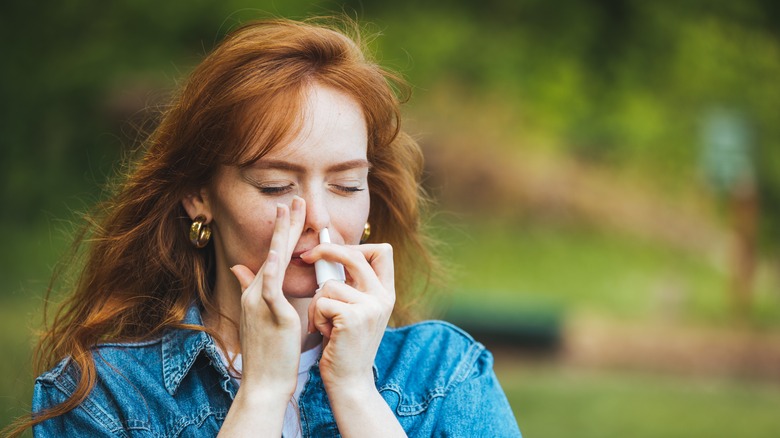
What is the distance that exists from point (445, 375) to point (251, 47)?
99cm

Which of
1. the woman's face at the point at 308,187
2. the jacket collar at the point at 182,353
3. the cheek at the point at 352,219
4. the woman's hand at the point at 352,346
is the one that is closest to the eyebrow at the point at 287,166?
the woman's face at the point at 308,187

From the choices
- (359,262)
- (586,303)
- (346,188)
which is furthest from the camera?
(586,303)

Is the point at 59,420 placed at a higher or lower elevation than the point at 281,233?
lower

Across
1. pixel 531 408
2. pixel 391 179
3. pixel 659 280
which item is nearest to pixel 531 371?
pixel 531 408

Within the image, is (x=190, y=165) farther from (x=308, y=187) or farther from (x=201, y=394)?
(x=201, y=394)

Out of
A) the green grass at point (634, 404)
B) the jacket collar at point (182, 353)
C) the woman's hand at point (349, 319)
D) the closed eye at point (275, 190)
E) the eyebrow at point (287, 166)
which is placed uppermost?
the eyebrow at point (287, 166)

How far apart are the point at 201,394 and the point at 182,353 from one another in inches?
4.6

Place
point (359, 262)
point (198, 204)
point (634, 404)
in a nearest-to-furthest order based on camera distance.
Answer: point (359, 262)
point (198, 204)
point (634, 404)

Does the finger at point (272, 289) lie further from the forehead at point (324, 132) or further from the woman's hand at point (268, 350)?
the forehead at point (324, 132)

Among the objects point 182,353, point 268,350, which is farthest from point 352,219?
point 182,353

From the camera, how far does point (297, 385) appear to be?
239 centimetres

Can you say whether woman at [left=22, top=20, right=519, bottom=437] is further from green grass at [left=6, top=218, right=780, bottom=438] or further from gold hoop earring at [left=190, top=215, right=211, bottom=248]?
green grass at [left=6, top=218, right=780, bottom=438]

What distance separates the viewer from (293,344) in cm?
212

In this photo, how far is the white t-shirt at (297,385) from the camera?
2.35 meters
